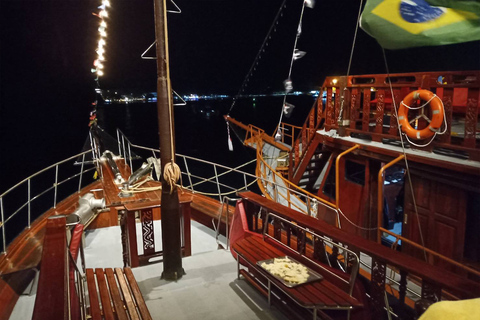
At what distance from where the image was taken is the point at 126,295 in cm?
392

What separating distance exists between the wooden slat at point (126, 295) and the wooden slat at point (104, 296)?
0.16 meters

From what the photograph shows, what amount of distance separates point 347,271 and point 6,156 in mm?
68813

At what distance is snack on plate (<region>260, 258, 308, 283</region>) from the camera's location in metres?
3.79

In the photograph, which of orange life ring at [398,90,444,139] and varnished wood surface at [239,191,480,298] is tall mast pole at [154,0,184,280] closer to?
varnished wood surface at [239,191,480,298]

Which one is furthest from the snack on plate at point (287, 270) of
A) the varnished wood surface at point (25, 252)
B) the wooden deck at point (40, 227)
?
the varnished wood surface at point (25, 252)

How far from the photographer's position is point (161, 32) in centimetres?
434

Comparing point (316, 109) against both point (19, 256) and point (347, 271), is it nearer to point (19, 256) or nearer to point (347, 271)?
point (347, 271)

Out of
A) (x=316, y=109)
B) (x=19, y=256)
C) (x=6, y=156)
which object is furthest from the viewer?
(x=6, y=156)

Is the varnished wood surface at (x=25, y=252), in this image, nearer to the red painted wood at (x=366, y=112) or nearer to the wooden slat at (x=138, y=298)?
the wooden slat at (x=138, y=298)

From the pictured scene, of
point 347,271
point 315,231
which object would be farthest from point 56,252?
point 347,271

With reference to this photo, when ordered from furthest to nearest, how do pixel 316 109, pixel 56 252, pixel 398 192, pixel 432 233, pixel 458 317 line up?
pixel 316 109 → pixel 398 192 → pixel 432 233 → pixel 56 252 → pixel 458 317

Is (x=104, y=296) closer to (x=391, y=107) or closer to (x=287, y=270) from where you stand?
(x=287, y=270)

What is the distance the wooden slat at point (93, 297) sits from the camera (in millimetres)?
3482

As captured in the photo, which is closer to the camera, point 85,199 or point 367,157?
point 85,199
